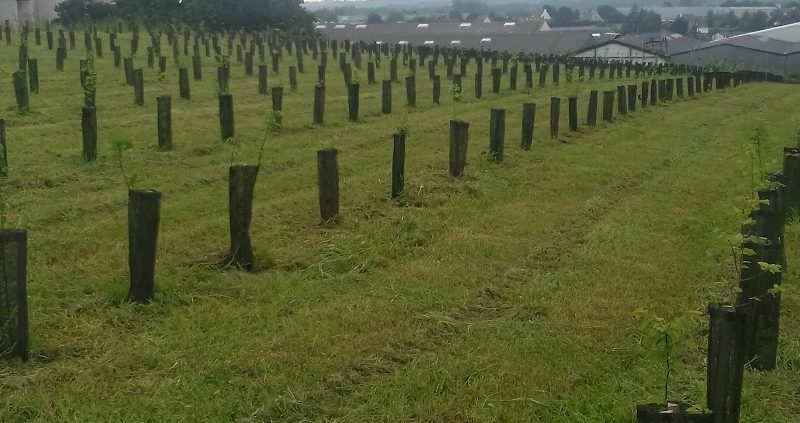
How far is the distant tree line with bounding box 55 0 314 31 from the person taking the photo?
161 feet

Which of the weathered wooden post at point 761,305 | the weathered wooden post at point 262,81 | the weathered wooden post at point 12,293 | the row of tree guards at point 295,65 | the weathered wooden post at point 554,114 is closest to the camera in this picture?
the weathered wooden post at point 12,293

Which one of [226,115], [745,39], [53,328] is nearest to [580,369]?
[53,328]

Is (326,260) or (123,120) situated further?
(123,120)

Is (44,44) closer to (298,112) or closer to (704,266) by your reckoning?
(298,112)

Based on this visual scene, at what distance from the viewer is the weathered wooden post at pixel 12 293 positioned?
17.1ft

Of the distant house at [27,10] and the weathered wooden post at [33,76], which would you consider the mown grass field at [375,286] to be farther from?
the distant house at [27,10]

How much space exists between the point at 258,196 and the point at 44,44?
2512 centimetres

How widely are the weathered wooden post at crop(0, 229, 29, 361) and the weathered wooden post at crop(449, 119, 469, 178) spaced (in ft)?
21.6

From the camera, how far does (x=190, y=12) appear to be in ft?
162

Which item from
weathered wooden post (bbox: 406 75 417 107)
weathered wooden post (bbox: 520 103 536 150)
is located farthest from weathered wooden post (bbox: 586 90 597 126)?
weathered wooden post (bbox: 406 75 417 107)

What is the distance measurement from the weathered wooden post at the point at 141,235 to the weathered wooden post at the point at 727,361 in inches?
153

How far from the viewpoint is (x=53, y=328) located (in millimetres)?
5836

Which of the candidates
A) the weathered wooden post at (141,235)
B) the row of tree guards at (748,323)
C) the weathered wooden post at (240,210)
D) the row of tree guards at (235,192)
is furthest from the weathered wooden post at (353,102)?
the weathered wooden post at (141,235)

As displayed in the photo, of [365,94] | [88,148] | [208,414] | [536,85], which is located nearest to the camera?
[208,414]
